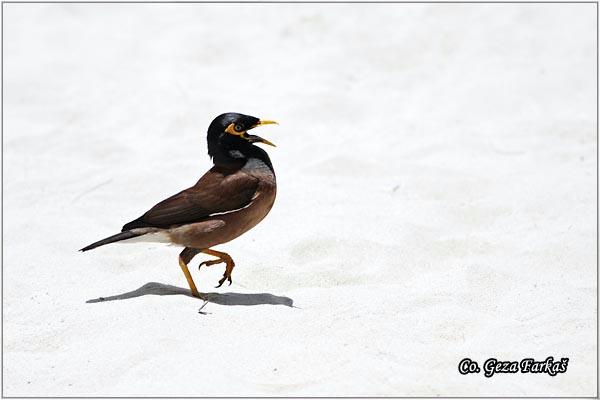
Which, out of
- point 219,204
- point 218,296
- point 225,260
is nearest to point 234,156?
point 219,204

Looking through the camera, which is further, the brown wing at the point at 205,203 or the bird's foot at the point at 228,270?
the bird's foot at the point at 228,270

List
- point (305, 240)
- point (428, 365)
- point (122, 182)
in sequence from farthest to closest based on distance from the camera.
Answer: point (122, 182), point (305, 240), point (428, 365)

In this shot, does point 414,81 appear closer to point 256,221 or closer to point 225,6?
point 225,6

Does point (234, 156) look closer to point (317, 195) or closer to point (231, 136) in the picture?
point (231, 136)

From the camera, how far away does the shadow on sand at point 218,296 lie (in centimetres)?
439

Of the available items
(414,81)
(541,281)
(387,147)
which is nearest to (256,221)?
(541,281)

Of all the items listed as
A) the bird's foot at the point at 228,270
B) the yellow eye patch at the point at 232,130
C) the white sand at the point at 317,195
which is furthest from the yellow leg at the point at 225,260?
the yellow eye patch at the point at 232,130

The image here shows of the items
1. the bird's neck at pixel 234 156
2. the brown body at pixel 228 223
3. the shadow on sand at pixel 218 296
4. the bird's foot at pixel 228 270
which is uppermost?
the bird's neck at pixel 234 156

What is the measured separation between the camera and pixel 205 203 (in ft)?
14.2

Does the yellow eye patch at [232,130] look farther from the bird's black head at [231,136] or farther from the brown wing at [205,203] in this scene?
the brown wing at [205,203]

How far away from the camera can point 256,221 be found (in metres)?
4.41

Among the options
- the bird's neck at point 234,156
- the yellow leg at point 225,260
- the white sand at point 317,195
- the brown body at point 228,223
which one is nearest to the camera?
the white sand at point 317,195

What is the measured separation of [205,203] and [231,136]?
0.36 metres

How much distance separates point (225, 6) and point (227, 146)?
5321 millimetres
